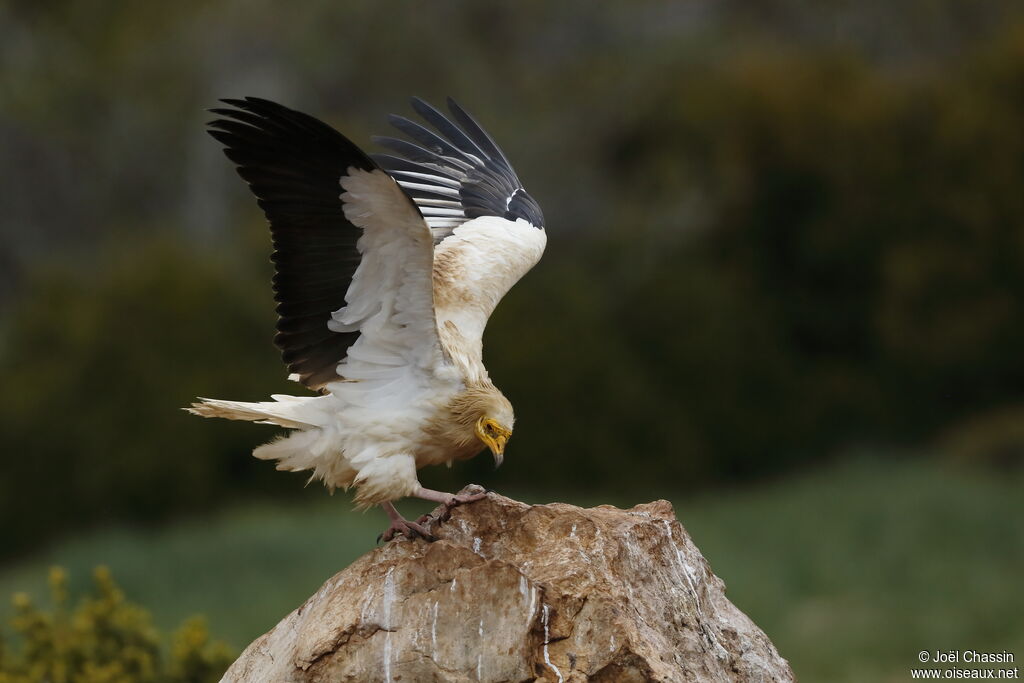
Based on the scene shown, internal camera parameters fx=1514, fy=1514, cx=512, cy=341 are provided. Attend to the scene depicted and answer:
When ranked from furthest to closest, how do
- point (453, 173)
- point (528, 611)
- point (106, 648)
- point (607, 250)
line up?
point (607, 250) < point (453, 173) < point (106, 648) < point (528, 611)

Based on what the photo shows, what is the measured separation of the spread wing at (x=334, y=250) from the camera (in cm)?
557

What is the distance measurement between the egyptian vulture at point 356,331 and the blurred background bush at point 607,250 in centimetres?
669

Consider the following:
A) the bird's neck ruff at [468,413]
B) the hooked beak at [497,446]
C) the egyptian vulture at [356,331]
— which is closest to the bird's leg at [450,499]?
the egyptian vulture at [356,331]

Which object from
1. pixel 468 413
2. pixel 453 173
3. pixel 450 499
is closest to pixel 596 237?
pixel 453 173

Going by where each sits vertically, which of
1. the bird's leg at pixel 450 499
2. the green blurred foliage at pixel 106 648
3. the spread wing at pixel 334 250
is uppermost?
the spread wing at pixel 334 250

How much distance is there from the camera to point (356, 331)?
237 inches

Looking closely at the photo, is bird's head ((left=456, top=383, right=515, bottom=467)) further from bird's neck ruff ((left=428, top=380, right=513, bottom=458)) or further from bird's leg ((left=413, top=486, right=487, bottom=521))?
bird's leg ((left=413, top=486, right=487, bottom=521))

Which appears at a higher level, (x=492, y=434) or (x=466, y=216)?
(x=466, y=216)

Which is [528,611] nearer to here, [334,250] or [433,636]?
[433,636]

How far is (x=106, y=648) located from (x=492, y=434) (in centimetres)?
302

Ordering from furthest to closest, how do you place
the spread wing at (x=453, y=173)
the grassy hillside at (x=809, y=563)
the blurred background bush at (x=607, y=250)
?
1. the blurred background bush at (x=607, y=250)
2. the grassy hillside at (x=809, y=563)
3. the spread wing at (x=453, y=173)

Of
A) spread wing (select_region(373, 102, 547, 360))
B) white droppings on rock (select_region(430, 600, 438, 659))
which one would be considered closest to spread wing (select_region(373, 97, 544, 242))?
spread wing (select_region(373, 102, 547, 360))

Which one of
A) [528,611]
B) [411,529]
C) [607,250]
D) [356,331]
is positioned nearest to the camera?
[528,611]

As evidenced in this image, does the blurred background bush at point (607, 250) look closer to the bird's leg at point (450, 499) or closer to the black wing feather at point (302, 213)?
the black wing feather at point (302, 213)
